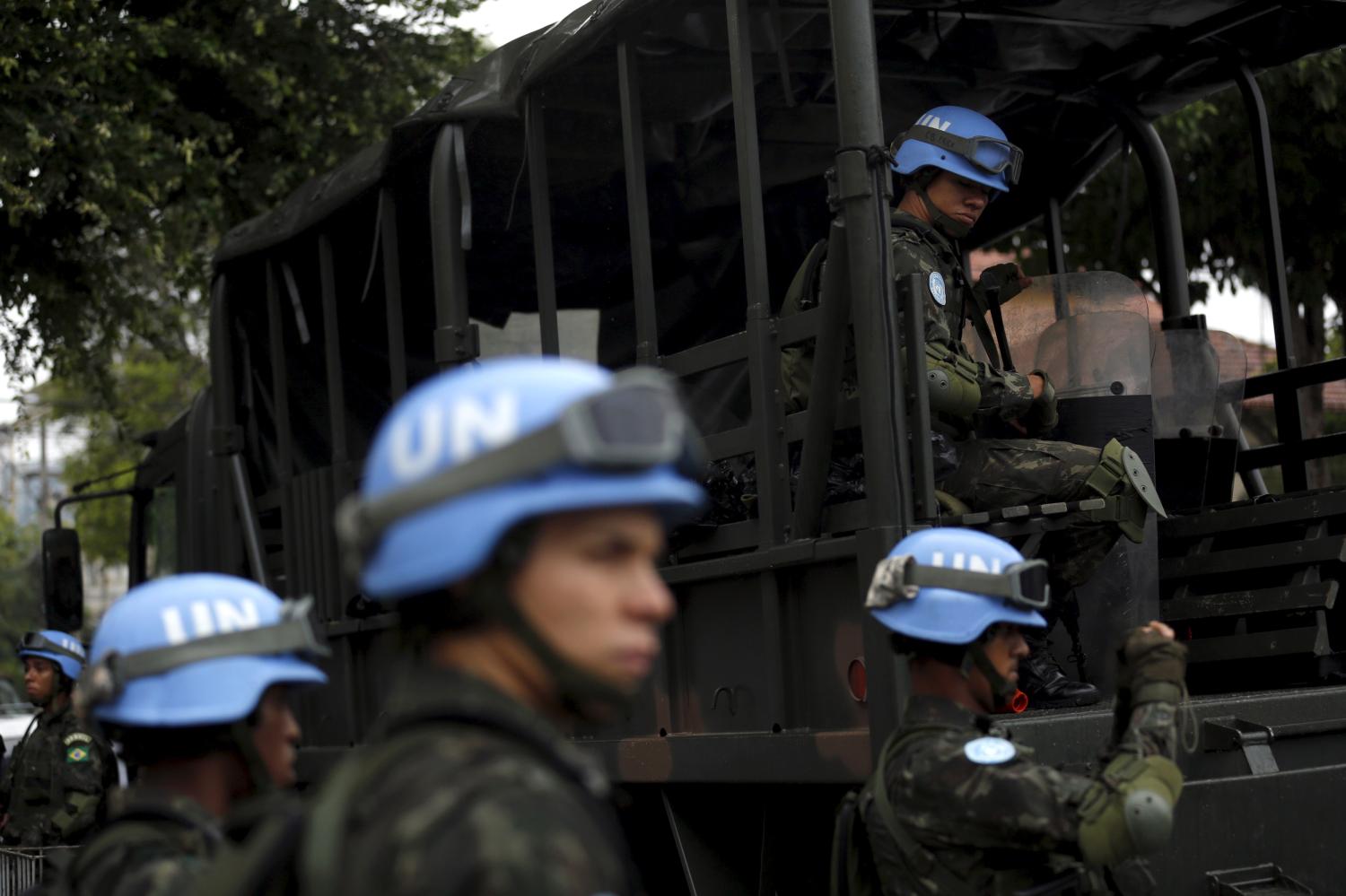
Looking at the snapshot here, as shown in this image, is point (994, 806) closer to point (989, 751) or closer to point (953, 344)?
point (989, 751)

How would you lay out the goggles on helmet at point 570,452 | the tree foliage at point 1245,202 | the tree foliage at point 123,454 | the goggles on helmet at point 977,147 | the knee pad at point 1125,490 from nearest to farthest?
the goggles on helmet at point 570,452, the knee pad at point 1125,490, the goggles on helmet at point 977,147, the tree foliage at point 1245,202, the tree foliage at point 123,454

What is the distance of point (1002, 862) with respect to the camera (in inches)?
131

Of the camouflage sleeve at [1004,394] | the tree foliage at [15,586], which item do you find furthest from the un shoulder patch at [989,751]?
the tree foliage at [15,586]

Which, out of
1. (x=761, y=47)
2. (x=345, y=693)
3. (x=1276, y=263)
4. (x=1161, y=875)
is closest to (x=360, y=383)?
(x=345, y=693)

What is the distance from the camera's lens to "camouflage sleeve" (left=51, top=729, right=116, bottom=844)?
28.8 ft

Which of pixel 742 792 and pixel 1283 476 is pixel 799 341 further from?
pixel 1283 476

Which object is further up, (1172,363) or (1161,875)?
(1172,363)

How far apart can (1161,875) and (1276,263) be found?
122 inches

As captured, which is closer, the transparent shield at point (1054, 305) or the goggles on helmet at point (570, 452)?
the goggles on helmet at point (570, 452)

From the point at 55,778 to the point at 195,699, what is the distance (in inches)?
266

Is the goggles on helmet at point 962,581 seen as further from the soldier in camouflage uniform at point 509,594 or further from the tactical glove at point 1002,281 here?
the tactical glove at point 1002,281

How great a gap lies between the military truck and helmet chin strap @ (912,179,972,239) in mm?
542

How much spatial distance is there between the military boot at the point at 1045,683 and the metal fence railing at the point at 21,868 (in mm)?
2834

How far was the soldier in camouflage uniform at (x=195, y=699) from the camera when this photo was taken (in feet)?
8.61
